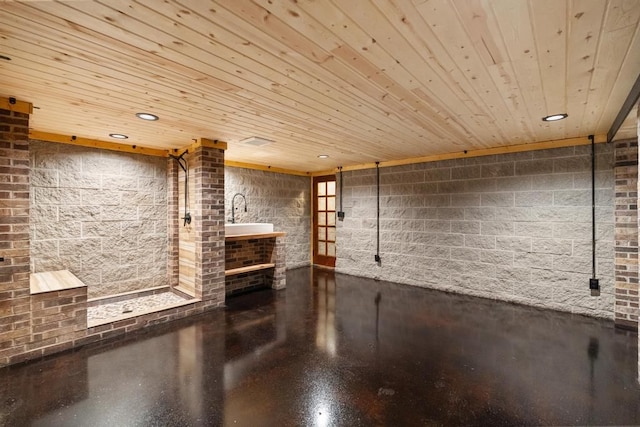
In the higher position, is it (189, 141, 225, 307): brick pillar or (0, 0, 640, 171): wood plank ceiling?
(0, 0, 640, 171): wood plank ceiling

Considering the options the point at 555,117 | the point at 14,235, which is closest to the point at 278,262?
the point at 14,235

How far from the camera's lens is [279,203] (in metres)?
6.36

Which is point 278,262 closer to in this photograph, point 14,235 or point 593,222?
point 14,235

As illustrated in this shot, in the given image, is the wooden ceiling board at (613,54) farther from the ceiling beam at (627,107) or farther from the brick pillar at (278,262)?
the brick pillar at (278,262)

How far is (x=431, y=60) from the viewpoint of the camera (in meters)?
1.79

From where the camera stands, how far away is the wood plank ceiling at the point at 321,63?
53.5 inches

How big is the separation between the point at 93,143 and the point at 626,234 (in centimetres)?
657

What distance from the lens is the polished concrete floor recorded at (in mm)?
1920

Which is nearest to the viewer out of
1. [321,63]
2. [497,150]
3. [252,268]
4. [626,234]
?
[321,63]

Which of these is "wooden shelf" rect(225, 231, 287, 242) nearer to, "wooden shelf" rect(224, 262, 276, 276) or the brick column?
"wooden shelf" rect(224, 262, 276, 276)

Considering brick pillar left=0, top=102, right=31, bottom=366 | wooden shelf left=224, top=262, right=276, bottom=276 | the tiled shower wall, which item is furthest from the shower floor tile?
wooden shelf left=224, top=262, right=276, bottom=276

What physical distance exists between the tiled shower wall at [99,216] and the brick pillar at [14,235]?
112 centimetres

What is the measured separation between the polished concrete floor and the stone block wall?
8.39 ft

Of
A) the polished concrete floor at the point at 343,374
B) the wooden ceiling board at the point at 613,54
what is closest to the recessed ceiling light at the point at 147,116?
the polished concrete floor at the point at 343,374
